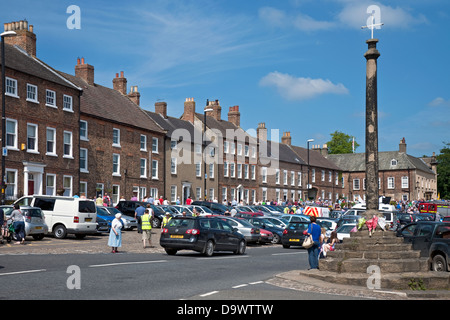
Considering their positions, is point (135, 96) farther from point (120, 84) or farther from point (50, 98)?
point (50, 98)

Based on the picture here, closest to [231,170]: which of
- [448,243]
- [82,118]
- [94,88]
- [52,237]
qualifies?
[94,88]

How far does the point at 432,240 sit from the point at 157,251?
12296 mm

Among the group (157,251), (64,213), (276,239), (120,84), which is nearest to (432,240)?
(157,251)

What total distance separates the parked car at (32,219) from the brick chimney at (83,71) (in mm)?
26358

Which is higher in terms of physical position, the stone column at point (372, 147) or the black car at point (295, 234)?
the stone column at point (372, 147)

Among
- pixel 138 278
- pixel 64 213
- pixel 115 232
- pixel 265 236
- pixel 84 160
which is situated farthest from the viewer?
pixel 84 160

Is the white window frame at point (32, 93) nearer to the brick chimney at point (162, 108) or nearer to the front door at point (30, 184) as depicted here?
the front door at point (30, 184)

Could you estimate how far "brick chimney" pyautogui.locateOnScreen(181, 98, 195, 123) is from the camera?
66.6 meters

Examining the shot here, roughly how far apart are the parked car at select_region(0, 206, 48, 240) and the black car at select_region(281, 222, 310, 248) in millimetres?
12492

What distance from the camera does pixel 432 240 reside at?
63.6ft

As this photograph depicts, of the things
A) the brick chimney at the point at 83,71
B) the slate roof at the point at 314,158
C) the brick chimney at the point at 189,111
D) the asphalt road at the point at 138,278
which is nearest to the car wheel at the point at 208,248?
the asphalt road at the point at 138,278

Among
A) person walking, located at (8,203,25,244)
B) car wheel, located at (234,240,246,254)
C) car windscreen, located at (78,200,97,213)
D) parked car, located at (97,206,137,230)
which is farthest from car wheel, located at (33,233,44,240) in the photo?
car wheel, located at (234,240,246,254)

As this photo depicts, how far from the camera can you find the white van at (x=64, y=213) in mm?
29391
